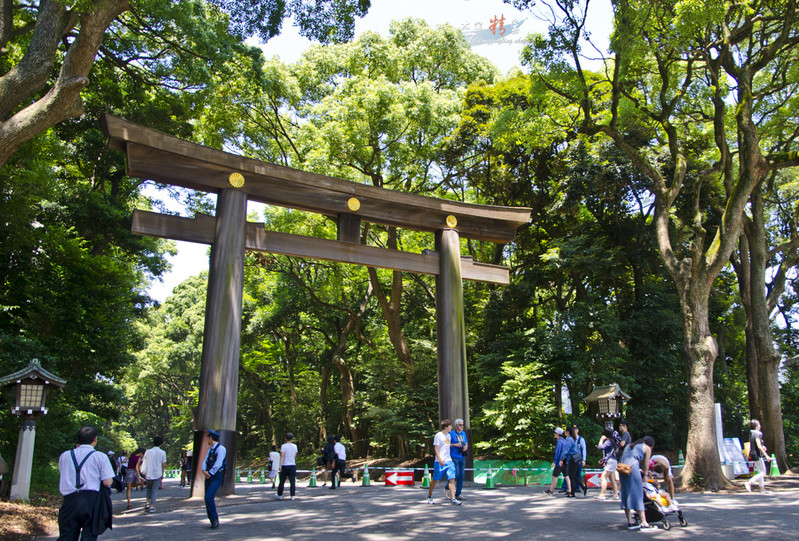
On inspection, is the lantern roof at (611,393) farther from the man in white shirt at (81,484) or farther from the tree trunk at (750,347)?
the man in white shirt at (81,484)

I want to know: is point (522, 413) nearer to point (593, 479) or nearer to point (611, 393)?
point (611, 393)

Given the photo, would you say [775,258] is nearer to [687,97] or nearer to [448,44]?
[687,97]

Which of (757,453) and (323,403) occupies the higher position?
(323,403)

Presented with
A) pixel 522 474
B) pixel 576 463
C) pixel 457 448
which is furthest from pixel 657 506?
pixel 522 474

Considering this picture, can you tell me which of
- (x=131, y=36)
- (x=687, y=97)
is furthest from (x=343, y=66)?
(x=687, y=97)

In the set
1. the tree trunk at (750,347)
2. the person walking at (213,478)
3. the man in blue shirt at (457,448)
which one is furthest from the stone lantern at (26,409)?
the tree trunk at (750,347)

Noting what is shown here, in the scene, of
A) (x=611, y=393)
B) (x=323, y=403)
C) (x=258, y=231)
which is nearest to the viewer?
(x=258, y=231)

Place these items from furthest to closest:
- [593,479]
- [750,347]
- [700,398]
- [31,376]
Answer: [750,347] < [593,479] < [700,398] < [31,376]

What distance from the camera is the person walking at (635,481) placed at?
21.7ft

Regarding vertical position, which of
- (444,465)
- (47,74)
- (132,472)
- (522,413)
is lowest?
(132,472)

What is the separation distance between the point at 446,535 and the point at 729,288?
22.5 meters

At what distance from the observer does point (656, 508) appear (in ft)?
21.9

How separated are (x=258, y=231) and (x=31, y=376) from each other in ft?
16.9

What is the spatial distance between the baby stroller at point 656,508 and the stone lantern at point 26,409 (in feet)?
34.9
